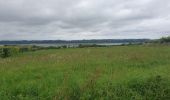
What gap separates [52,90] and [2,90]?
1.51m

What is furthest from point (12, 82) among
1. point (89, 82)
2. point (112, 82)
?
point (112, 82)

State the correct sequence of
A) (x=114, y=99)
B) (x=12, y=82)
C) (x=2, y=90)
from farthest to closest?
(x=12, y=82), (x=2, y=90), (x=114, y=99)

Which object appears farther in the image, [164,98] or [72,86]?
[72,86]

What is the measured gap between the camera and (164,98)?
7.30m

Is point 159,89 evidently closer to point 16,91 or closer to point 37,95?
point 37,95

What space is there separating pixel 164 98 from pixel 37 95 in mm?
3670

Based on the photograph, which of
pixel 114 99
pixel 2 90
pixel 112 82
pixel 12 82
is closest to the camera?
pixel 114 99

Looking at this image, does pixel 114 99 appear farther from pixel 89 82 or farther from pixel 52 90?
pixel 52 90

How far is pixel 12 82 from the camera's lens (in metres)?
8.94

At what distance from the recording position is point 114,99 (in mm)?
7031

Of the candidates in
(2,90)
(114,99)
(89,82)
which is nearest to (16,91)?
(2,90)

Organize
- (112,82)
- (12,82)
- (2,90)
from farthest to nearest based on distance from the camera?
(12,82)
(112,82)
(2,90)

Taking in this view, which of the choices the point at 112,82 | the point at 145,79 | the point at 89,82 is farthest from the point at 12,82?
the point at 145,79

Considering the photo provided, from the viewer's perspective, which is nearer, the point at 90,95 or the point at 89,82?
the point at 90,95
